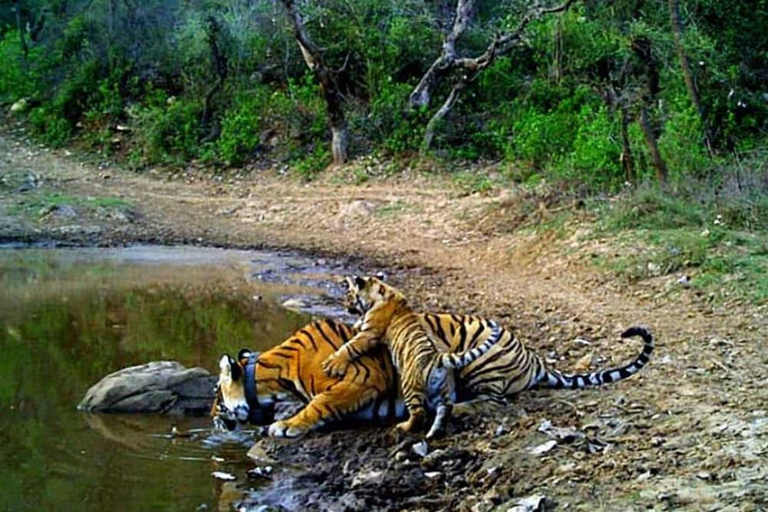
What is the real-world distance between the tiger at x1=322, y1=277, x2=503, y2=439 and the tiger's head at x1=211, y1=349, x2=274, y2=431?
510 mm

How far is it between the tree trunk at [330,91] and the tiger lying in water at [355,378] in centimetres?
1298

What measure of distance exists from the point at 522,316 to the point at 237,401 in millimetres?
3817

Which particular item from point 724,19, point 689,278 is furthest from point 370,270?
point 724,19

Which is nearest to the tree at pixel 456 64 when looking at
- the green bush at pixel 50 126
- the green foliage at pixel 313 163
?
the green foliage at pixel 313 163

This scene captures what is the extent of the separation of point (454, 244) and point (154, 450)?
8647 mm

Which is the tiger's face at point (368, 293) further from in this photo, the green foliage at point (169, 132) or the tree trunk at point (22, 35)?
the tree trunk at point (22, 35)

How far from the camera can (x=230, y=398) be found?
6793 mm

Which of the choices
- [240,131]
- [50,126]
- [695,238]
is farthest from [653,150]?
[50,126]

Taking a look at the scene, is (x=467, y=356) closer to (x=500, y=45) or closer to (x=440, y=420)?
(x=440, y=420)

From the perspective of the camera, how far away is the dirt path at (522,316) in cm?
507

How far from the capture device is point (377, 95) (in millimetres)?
21109

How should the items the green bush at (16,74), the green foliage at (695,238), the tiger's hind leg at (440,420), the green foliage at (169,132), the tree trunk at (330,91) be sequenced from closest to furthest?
the tiger's hind leg at (440,420) → the green foliage at (695,238) → the tree trunk at (330,91) → the green foliage at (169,132) → the green bush at (16,74)

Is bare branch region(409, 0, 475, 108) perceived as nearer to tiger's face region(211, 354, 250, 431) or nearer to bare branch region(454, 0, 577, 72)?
bare branch region(454, 0, 577, 72)

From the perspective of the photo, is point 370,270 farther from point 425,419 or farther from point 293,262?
point 425,419
